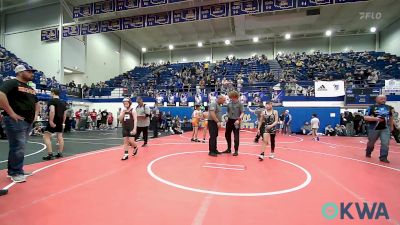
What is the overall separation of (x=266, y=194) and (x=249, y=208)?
27.6 inches

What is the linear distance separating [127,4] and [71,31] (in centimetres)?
644

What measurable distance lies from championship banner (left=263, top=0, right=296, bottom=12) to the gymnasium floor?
12.8m

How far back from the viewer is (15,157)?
437 centimetres

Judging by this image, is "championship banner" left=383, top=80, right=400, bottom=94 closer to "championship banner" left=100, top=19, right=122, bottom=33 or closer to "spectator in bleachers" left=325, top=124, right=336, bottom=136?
"spectator in bleachers" left=325, top=124, right=336, bottom=136

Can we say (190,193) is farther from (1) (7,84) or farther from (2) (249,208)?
(1) (7,84)

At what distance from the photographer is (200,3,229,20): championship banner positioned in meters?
17.4

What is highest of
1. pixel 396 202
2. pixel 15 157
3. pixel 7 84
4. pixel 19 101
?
pixel 7 84

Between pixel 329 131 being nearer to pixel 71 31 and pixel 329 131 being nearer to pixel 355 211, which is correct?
pixel 355 211

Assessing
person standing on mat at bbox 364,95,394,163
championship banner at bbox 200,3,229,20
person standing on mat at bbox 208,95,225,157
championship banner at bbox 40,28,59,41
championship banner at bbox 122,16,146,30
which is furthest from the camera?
championship banner at bbox 40,28,59,41

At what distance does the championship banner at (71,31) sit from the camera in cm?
2084

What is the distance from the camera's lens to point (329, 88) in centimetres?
1841

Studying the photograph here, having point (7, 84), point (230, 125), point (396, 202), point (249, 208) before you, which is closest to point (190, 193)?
point (249, 208)

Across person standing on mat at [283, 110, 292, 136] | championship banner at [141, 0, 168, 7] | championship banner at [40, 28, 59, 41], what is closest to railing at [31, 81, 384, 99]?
person standing on mat at [283, 110, 292, 136]

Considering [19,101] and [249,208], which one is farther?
[19,101]
